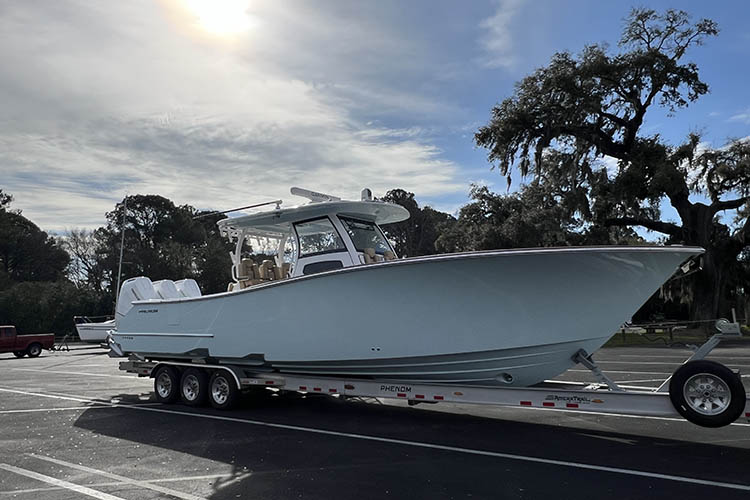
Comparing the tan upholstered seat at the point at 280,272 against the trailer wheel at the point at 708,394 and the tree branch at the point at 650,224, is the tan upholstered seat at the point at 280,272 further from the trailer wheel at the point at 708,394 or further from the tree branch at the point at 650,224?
the tree branch at the point at 650,224

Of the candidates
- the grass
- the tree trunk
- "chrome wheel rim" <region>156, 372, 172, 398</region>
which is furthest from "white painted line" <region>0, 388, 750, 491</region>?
the tree trunk

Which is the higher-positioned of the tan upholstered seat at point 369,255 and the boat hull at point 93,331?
the tan upholstered seat at point 369,255

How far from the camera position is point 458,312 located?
6.92 metres

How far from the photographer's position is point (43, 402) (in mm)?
10625

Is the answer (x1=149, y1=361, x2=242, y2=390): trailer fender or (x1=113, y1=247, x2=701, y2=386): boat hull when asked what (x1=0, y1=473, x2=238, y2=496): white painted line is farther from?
(x1=149, y1=361, x2=242, y2=390): trailer fender

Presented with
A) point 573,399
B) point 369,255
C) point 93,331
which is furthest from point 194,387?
point 93,331

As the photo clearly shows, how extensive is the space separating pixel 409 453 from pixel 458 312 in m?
1.72

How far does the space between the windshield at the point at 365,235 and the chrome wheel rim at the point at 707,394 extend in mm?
4877

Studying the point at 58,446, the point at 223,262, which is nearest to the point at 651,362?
the point at 58,446

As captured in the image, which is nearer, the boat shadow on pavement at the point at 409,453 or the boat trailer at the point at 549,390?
the boat shadow on pavement at the point at 409,453

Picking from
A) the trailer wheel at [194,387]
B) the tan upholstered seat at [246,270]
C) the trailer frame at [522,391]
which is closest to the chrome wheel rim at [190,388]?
the trailer wheel at [194,387]

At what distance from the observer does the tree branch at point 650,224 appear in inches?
1075

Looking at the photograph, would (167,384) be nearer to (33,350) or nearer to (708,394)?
(708,394)

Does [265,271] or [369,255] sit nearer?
[369,255]
